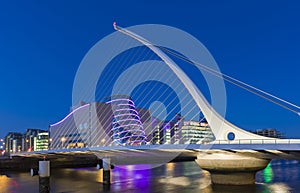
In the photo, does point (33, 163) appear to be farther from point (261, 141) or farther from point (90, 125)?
point (261, 141)

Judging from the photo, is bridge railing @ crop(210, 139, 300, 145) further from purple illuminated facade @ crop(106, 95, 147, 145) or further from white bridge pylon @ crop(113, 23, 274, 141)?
purple illuminated facade @ crop(106, 95, 147, 145)

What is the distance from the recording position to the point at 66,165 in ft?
165

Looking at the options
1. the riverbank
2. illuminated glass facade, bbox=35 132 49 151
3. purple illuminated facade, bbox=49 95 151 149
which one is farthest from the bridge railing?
illuminated glass facade, bbox=35 132 49 151

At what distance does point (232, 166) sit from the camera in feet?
70.5

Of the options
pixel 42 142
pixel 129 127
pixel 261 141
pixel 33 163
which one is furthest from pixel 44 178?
pixel 42 142

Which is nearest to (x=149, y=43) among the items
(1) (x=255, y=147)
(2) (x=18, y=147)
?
(1) (x=255, y=147)

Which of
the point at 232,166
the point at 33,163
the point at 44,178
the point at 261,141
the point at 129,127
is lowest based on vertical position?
the point at 33,163

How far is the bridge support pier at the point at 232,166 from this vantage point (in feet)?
69.8

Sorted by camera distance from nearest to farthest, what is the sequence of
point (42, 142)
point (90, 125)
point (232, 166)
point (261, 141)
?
point (261, 141), point (232, 166), point (90, 125), point (42, 142)

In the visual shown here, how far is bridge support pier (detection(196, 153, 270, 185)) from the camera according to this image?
21.3 meters

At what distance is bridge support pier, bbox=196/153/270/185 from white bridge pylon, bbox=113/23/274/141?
1.44 meters

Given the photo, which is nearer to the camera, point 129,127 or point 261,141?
point 261,141

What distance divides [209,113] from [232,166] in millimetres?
3689

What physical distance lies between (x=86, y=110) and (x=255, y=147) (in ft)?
188
